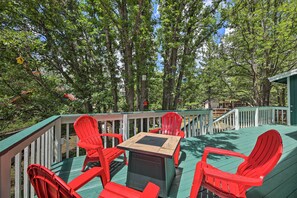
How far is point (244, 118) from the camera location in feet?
20.4

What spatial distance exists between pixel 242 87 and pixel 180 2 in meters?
10.8

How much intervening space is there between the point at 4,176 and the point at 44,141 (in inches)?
51.2

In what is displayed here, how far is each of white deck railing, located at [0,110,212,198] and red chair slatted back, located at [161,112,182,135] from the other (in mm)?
562

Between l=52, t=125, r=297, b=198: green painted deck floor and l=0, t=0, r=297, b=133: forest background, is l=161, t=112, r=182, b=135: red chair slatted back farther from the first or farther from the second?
l=0, t=0, r=297, b=133: forest background

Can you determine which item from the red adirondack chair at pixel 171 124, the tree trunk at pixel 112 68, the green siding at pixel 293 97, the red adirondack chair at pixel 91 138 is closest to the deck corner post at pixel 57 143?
the red adirondack chair at pixel 91 138

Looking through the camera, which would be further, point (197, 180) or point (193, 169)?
point (193, 169)

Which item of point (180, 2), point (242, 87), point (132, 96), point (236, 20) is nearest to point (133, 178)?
point (132, 96)

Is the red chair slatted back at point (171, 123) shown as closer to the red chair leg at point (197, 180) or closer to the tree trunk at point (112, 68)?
the red chair leg at point (197, 180)

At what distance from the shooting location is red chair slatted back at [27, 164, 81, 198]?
0.79 m

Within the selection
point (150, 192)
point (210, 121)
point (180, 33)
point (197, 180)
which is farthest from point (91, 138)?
point (180, 33)

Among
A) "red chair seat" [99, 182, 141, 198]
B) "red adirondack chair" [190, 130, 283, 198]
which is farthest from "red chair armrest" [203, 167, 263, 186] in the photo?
"red chair seat" [99, 182, 141, 198]

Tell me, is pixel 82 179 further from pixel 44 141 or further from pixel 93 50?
pixel 93 50

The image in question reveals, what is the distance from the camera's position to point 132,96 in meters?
5.21

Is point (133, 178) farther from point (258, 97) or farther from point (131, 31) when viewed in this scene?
point (258, 97)
